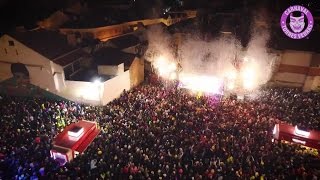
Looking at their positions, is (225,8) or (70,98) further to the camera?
(225,8)

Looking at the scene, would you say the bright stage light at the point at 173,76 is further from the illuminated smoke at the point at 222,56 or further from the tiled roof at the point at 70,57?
the tiled roof at the point at 70,57

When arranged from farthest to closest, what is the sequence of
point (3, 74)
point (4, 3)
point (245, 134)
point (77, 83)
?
point (4, 3) < point (3, 74) < point (77, 83) < point (245, 134)

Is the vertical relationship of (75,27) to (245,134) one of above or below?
above

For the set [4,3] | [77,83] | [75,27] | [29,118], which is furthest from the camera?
[4,3]

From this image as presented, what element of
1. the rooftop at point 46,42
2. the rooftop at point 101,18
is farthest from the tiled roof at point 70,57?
the rooftop at point 101,18

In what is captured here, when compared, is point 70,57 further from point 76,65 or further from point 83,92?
point 83,92

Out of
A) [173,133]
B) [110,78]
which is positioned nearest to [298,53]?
[173,133]

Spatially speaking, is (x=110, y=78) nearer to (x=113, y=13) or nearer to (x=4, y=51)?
(x=4, y=51)
